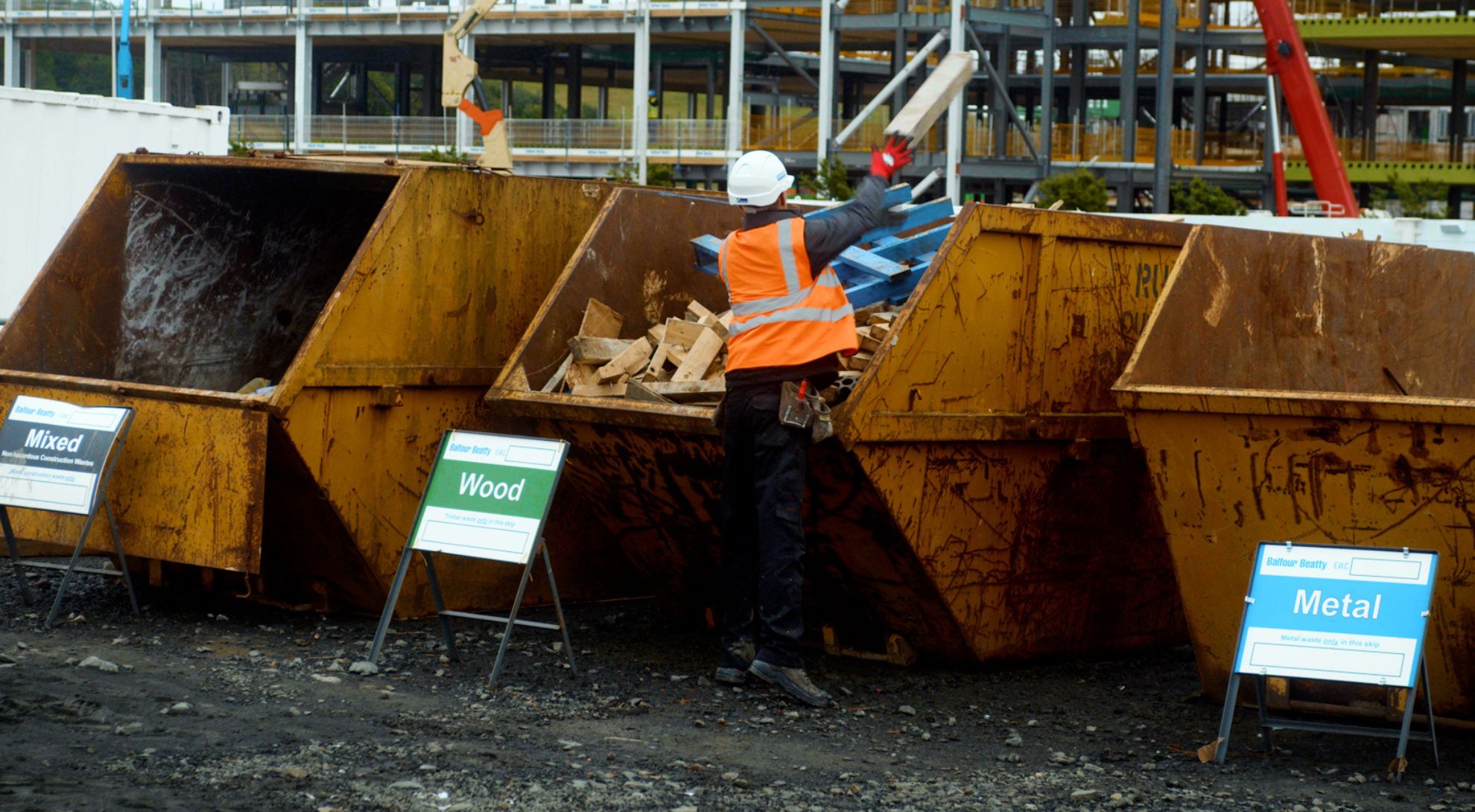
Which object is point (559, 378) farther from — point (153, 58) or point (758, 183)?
point (153, 58)

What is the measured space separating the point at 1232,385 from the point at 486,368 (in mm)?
3115

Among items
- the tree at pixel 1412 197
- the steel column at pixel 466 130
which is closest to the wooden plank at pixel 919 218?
the tree at pixel 1412 197

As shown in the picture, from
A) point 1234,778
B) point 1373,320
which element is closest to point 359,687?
point 1234,778

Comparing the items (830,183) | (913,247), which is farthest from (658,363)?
(830,183)

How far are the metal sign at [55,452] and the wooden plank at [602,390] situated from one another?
6.19 ft

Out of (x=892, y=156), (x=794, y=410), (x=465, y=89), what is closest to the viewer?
(x=794, y=410)

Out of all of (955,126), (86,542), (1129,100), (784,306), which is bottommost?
(86,542)

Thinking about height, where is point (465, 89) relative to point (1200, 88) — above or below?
below

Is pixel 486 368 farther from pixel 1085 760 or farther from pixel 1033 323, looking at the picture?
pixel 1085 760

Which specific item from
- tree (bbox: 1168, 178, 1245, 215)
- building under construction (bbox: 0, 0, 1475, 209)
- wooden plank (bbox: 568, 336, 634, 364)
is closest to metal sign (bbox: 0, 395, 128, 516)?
wooden plank (bbox: 568, 336, 634, 364)

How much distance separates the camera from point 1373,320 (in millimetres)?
7727

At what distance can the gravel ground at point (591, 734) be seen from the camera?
16.3 feet

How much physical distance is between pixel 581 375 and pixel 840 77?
37162 mm

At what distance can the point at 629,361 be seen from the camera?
702 cm
